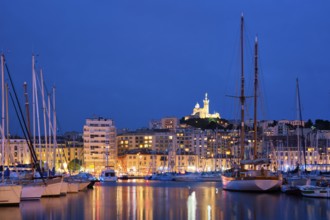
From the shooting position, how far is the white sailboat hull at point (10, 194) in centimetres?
3862

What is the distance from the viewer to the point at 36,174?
50.0 metres

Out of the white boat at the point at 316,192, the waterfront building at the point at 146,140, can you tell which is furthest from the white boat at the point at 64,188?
the waterfront building at the point at 146,140

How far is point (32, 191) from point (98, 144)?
114m

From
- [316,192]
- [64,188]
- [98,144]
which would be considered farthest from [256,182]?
[98,144]

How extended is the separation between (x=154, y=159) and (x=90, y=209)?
128685mm

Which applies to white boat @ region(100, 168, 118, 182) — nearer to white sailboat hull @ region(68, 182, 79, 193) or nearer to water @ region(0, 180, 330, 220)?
white sailboat hull @ region(68, 182, 79, 193)

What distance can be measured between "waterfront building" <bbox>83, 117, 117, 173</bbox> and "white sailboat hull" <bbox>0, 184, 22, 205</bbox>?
11581 centimetres

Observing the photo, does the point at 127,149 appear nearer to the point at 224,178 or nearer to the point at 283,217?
the point at 224,178

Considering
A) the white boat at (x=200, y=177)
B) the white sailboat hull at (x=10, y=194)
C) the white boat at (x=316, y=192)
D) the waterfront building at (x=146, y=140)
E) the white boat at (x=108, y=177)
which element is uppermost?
the waterfront building at (x=146, y=140)

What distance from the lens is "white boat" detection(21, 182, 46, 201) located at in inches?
1778

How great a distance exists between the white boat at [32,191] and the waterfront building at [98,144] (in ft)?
357

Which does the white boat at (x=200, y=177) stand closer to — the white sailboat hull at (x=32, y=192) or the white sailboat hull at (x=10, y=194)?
the white sailboat hull at (x=32, y=192)

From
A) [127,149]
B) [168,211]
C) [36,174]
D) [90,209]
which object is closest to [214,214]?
[168,211]

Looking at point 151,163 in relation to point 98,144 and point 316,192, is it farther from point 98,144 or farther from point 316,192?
point 316,192
